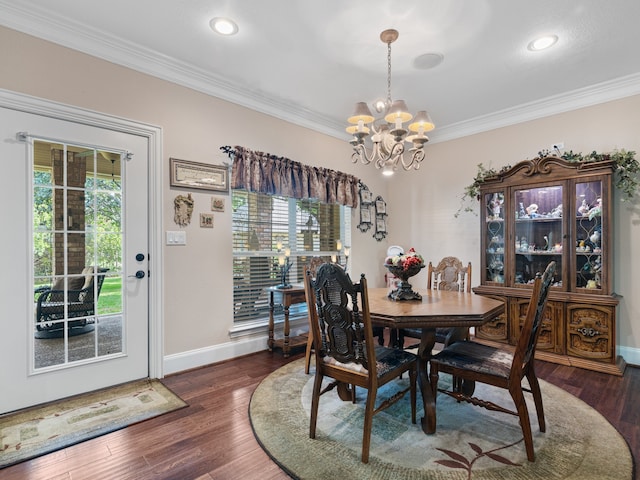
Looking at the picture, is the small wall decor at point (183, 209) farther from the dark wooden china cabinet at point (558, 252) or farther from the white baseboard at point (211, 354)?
the dark wooden china cabinet at point (558, 252)

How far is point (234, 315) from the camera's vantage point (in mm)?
3484

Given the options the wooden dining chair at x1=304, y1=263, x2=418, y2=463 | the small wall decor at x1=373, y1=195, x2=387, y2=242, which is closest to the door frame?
the wooden dining chair at x1=304, y1=263, x2=418, y2=463

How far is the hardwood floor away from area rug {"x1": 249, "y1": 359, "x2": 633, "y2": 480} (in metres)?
0.11

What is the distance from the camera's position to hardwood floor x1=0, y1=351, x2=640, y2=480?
1.72 m

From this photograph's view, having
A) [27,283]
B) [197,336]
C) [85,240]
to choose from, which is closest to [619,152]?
[197,336]

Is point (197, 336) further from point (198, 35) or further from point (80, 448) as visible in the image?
point (198, 35)

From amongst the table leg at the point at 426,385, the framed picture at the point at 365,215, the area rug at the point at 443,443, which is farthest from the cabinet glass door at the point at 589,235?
the framed picture at the point at 365,215

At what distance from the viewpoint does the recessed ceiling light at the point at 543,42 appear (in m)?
2.61

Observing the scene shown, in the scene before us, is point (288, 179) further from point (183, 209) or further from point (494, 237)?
point (494, 237)

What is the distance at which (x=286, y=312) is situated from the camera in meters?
3.40

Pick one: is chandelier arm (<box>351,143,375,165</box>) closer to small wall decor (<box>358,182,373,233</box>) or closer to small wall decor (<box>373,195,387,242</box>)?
small wall decor (<box>358,182,373,233</box>)

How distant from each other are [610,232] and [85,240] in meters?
4.48

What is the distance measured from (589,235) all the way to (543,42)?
6.02 ft

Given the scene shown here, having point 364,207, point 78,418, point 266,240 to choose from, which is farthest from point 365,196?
point 78,418
